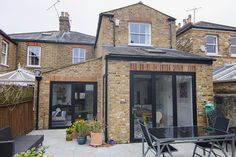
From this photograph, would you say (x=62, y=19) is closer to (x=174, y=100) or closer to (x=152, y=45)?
(x=152, y=45)

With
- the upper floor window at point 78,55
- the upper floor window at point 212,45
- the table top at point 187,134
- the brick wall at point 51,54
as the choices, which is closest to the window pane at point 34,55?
the brick wall at point 51,54

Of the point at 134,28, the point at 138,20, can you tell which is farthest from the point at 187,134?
the point at 138,20

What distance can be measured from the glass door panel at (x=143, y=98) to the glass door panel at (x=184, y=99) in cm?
126

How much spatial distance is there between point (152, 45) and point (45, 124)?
7431mm

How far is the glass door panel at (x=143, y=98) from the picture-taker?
748 centimetres

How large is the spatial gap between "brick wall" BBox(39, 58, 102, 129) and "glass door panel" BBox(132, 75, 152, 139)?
8.35 ft

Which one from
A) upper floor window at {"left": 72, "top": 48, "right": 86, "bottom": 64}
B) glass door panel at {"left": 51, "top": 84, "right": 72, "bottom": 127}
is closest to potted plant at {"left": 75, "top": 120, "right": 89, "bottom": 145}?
glass door panel at {"left": 51, "top": 84, "right": 72, "bottom": 127}

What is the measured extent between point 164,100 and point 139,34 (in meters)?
5.15

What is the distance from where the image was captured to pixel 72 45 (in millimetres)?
14812

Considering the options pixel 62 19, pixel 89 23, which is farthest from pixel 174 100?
pixel 89 23

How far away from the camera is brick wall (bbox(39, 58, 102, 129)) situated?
970cm

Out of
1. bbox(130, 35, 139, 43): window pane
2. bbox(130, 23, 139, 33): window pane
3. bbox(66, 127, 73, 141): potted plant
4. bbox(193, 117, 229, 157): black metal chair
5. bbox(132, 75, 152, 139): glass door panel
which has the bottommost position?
bbox(66, 127, 73, 141): potted plant

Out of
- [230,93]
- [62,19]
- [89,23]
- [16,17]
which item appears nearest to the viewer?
[230,93]

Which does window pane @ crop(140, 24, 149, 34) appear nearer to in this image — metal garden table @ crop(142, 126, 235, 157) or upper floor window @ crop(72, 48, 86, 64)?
upper floor window @ crop(72, 48, 86, 64)
